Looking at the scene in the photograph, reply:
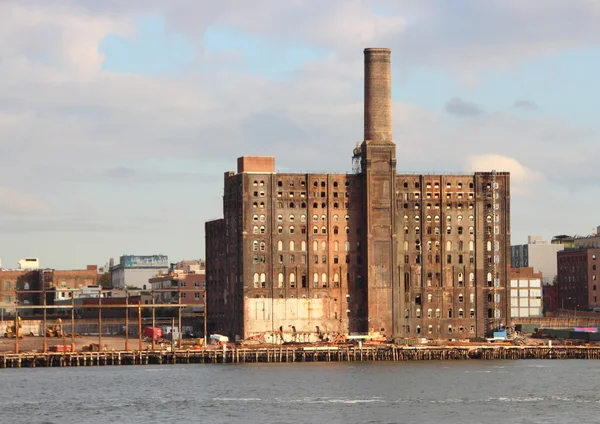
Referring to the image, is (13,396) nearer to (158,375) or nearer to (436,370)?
(158,375)

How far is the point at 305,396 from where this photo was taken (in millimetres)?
155250

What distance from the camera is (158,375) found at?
191625mm

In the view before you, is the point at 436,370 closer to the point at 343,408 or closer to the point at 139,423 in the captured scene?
the point at 343,408

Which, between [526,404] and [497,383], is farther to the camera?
[497,383]

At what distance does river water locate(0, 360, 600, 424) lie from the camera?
135 m

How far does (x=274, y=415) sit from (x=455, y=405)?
20.4m

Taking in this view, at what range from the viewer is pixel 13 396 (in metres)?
160

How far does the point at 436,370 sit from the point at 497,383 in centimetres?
2381

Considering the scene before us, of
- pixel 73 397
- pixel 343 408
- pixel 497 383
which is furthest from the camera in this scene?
pixel 497 383

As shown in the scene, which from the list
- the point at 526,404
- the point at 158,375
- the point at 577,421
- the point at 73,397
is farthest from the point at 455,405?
the point at 158,375

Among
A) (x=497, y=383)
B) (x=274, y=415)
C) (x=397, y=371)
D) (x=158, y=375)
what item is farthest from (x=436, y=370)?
(x=274, y=415)

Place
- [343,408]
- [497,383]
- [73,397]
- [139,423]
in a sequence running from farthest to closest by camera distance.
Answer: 1. [497,383]
2. [73,397]
3. [343,408]
4. [139,423]

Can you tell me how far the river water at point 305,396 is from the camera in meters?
135

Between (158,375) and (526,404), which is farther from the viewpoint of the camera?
(158,375)
